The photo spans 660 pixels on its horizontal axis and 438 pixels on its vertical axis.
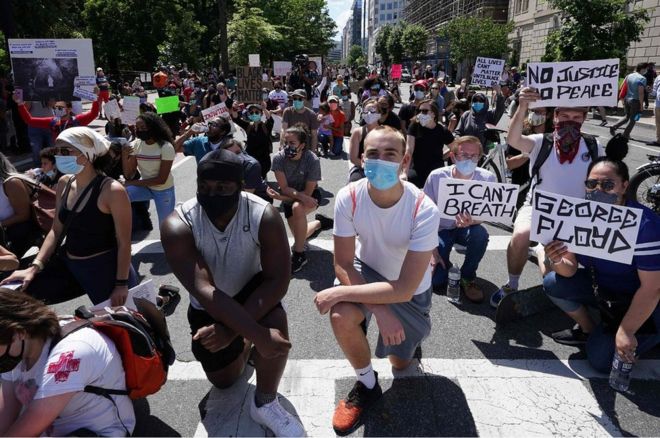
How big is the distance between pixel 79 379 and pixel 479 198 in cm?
323

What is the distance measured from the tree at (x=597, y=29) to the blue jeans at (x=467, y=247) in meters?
19.0

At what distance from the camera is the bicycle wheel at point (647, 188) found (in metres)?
6.98

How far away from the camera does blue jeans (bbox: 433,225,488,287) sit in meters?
4.45

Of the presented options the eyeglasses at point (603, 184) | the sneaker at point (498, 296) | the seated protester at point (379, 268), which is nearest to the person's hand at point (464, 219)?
the sneaker at point (498, 296)

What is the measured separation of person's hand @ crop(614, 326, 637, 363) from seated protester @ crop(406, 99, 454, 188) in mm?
3573

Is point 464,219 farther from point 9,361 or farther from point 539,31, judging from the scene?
point 539,31

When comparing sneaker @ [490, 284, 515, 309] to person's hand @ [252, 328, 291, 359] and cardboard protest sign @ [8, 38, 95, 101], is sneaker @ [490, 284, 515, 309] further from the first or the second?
cardboard protest sign @ [8, 38, 95, 101]

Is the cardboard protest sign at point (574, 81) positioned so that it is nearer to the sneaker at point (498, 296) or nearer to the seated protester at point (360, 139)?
the sneaker at point (498, 296)

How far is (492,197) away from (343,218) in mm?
1695

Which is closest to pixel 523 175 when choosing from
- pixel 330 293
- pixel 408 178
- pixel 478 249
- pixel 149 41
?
pixel 408 178

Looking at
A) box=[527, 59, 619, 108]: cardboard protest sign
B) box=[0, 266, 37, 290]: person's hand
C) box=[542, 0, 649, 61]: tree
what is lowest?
box=[0, 266, 37, 290]: person's hand

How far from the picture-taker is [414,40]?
242ft

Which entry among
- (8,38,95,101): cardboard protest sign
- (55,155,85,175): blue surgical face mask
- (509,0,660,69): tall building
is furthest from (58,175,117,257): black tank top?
(509,0,660,69): tall building

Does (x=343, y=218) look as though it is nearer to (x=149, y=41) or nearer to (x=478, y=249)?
(x=478, y=249)
